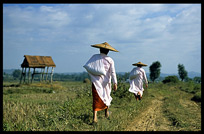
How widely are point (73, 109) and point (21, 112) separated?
2.97 m

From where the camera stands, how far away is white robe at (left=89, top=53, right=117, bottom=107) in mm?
5652

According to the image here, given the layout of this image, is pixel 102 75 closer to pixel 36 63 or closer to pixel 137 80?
pixel 137 80

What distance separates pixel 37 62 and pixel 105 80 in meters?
19.7

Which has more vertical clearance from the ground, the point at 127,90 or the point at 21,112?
the point at 127,90

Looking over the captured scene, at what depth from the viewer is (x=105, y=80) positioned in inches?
227

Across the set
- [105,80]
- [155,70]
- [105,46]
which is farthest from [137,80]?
[155,70]

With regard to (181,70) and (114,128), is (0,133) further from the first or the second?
(181,70)

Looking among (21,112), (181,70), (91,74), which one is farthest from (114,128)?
(181,70)

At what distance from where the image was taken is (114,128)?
437 cm

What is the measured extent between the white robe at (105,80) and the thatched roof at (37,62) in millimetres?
18935

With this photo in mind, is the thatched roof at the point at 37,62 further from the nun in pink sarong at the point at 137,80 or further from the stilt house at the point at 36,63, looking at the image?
the nun in pink sarong at the point at 137,80

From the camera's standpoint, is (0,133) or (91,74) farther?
(91,74)

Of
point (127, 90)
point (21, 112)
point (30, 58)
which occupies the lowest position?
point (21, 112)

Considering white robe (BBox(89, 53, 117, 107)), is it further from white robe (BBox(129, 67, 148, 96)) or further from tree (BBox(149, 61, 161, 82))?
tree (BBox(149, 61, 161, 82))
